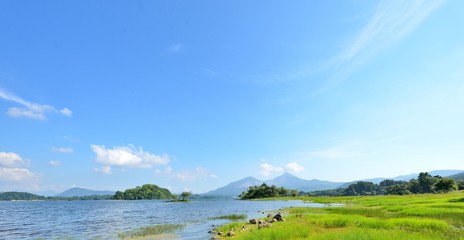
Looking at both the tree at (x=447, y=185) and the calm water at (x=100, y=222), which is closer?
the calm water at (x=100, y=222)

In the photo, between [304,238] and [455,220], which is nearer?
[304,238]

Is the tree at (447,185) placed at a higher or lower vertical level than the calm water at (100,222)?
higher

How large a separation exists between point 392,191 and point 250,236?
206 meters

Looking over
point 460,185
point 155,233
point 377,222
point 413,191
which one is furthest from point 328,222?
point 413,191

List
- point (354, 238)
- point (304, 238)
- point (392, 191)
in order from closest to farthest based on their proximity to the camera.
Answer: point (354, 238) → point (304, 238) → point (392, 191)

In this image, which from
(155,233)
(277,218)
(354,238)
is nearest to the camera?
(354,238)

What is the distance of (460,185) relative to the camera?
159 metres

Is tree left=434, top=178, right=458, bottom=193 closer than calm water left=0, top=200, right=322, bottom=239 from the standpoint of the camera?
No

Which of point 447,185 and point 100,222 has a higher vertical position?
point 447,185

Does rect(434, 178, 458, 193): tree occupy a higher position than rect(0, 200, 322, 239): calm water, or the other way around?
rect(434, 178, 458, 193): tree

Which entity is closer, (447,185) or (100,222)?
(100,222)

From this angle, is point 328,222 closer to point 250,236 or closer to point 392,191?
point 250,236

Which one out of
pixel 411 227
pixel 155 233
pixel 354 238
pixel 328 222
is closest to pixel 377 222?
pixel 411 227

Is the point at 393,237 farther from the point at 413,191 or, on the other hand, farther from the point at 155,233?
the point at 413,191
